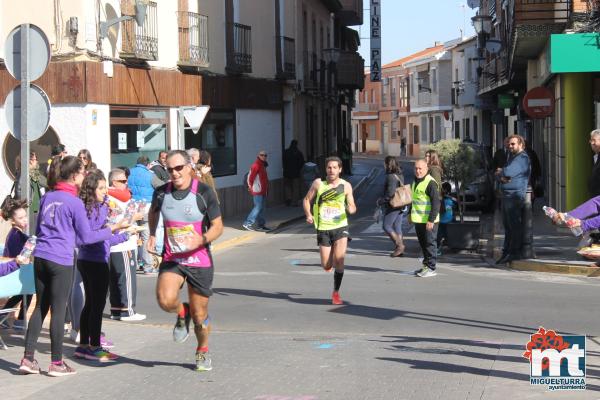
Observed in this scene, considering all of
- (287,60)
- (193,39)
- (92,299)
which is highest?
(287,60)

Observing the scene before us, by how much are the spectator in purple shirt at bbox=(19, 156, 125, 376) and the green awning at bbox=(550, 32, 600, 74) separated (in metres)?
13.0

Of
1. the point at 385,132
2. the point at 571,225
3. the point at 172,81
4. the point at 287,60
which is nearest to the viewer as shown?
the point at 571,225

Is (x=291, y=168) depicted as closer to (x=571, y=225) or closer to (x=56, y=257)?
(x=56, y=257)

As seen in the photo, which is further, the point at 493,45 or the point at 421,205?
the point at 493,45

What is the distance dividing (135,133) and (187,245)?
1430 centimetres

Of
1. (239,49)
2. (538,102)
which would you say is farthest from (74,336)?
(239,49)

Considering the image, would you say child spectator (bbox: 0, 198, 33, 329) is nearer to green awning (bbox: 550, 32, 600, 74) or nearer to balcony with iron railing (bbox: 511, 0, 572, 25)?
green awning (bbox: 550, 32, 600, 74)

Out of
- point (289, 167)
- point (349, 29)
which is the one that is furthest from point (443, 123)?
point (289, 167)

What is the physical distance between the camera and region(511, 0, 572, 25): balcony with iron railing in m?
21.8

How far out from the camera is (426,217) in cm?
1488

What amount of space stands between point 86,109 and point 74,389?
12.7 metres

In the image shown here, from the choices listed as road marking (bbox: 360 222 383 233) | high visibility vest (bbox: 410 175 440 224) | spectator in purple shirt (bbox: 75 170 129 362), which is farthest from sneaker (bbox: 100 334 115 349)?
road marking (bbox: 360 222 383 233)

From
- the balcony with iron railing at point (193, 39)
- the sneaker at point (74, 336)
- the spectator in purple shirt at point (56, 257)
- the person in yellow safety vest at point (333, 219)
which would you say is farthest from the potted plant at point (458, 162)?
the spectator in purple shirt at point (56, 257)

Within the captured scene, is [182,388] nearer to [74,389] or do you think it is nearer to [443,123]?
[74,389]
